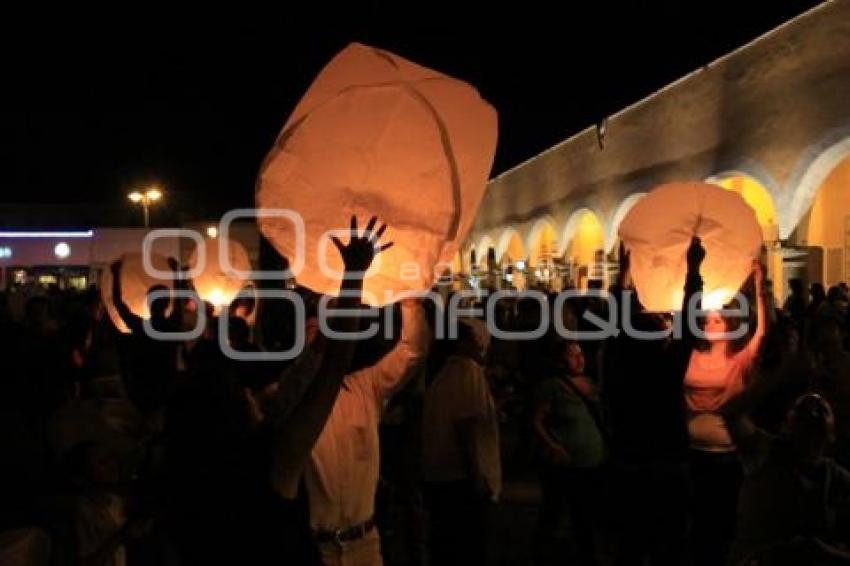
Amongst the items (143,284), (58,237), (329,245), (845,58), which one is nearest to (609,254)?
(845,58)

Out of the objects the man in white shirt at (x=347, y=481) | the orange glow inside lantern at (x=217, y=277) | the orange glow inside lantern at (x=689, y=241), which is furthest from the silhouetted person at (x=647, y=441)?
the orange glow inside lantern at (x=217, y=277)

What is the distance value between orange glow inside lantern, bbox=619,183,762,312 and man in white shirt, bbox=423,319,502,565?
1109 millimetres

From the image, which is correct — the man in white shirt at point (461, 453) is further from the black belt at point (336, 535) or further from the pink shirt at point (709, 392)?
the black belt at point (336, 535)

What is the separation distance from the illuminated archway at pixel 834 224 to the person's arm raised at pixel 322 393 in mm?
16592

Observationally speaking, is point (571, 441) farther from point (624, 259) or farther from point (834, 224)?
point (834, 224)

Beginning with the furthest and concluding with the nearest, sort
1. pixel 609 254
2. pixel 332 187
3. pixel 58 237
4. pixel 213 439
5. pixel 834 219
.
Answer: pixel 58 237 < pixel 609 254 < pixel 834 219 < pixel 332 187 < pixel 213 439

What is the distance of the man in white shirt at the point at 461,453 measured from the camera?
570 cm

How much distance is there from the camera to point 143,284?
7.80 meters

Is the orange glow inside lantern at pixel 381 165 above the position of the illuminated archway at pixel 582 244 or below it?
below

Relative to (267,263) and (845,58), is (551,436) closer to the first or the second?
(267,263)

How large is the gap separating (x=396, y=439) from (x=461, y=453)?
134cm

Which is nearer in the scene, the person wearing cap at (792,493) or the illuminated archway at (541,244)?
the person wearing cap at (792,493)

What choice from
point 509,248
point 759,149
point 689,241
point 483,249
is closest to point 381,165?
point 689,241

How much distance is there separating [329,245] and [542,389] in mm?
3712
